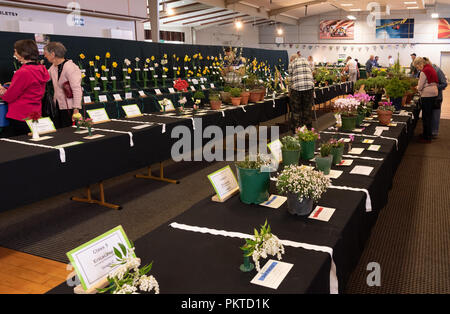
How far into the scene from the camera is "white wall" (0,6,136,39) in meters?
6.08

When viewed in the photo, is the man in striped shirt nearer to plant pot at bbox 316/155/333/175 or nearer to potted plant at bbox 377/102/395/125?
potted plant at bbox 377/102/395/125

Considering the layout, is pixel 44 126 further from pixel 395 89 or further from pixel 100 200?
pixel 395 89

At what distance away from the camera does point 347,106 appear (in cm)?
348

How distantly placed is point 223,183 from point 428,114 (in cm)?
521

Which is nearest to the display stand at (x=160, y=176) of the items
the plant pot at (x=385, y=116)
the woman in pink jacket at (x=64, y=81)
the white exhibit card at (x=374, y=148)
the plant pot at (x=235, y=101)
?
the woman in pink jacket at (x=64, y=81)

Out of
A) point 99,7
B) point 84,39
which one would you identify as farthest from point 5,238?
point 99,7

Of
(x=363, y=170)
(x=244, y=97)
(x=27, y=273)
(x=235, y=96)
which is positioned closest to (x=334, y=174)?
(x=363, y=170)

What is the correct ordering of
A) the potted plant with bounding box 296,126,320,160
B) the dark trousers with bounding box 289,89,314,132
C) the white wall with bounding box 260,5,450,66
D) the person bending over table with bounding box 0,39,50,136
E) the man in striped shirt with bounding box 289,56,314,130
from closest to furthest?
1. the potted plant with bounding box 296,126,320,160
2. the person bending over table with bounding box 0,39,50,136
3. the man in striped shirt with bounding box 289,56,314,130
4. the dark trousers with bounding box 289,89,314,132
5. the white wall with bounding box 260,5,450,66

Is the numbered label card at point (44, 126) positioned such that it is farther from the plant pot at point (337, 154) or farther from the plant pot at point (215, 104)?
the plant pot at point (337, 154)

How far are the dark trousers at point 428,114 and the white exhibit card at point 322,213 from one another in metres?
4.99

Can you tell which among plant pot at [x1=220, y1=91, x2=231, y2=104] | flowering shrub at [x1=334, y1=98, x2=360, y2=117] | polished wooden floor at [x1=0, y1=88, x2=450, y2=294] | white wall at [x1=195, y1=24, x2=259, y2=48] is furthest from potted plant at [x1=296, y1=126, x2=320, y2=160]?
white wall at [x1=195, y1=24, x2=259, y2=48]

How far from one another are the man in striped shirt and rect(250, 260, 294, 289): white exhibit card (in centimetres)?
508

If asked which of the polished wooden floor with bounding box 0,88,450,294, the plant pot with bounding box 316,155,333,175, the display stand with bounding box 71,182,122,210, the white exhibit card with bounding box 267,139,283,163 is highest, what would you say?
the white exhibit card with bounding box 267,139,283,163
